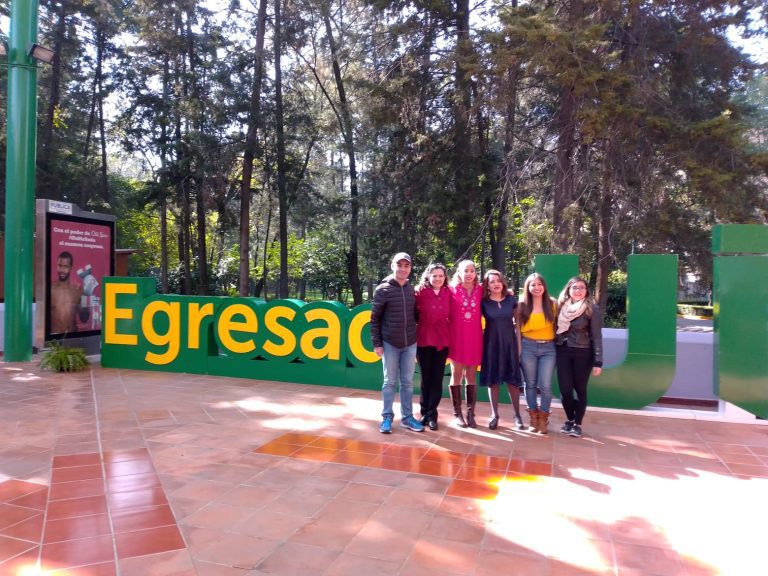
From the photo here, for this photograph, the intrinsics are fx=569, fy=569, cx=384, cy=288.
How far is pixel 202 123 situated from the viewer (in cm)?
1717

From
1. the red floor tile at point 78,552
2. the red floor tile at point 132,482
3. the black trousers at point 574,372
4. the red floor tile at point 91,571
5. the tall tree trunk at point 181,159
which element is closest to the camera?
the red floor tile at point 91,571

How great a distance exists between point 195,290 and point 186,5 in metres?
10.2

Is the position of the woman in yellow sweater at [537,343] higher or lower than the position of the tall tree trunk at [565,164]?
lower

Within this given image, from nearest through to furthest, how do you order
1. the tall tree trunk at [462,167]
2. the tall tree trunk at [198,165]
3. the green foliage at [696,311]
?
the tall tree trunk at [462,167] < the tall tree trunk at [198,165] < the green foliage at [696,311]

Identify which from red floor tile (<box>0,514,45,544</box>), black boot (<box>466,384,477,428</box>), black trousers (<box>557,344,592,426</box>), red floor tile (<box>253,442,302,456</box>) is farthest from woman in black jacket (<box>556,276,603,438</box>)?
red floor tile (<box>0,514,45,544</box>)

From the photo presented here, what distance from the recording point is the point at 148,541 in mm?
3260

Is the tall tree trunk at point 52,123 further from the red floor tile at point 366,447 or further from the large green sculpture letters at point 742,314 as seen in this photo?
the large green sculpture letters at point 742,314

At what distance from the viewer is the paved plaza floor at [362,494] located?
3.09 m

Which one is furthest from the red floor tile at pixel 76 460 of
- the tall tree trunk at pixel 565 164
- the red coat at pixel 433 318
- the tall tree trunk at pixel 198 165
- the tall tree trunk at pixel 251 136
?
the tall tree trunk at pixel 198 165

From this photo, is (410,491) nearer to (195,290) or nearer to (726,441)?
(726,441)

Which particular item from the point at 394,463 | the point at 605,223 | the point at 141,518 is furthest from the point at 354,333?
the point at 605,223

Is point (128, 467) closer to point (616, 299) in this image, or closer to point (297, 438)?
point (297, 438)

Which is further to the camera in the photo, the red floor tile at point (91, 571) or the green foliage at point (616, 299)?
the green foliage at point (616, 299)

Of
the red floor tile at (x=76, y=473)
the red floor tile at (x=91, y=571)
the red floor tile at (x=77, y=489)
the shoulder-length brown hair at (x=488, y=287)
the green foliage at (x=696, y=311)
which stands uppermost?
the shoulder-length brown hair at (x=488, y=287)
